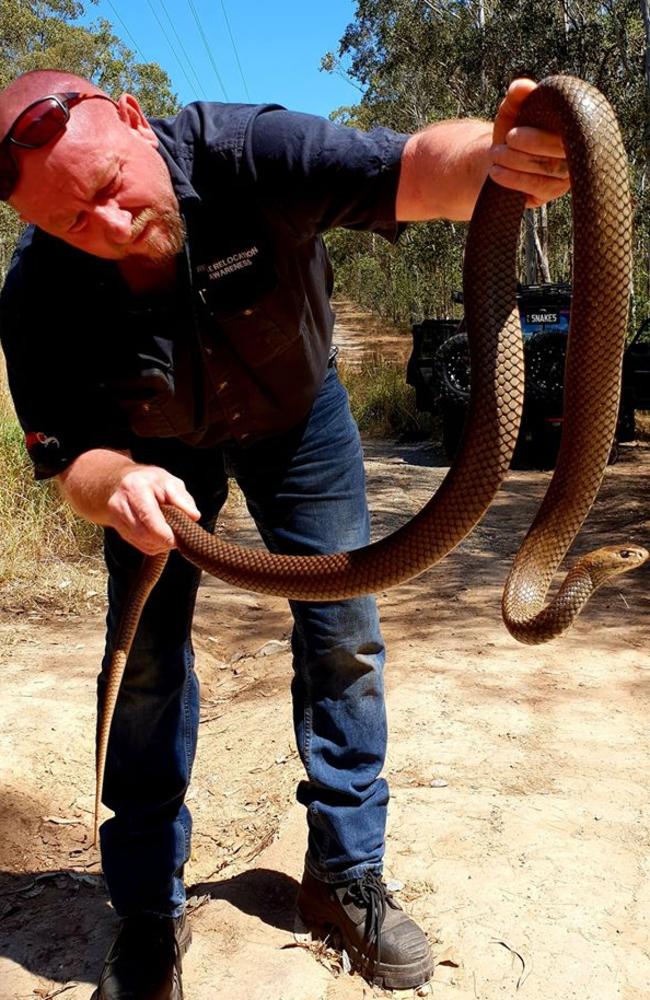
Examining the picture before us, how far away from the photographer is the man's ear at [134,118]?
2.61 m

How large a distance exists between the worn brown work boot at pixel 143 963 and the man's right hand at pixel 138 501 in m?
1.25

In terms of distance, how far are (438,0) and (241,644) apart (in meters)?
23.5

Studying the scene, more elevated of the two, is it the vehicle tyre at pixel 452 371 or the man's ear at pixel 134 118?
the man's ear at pixel 134 118

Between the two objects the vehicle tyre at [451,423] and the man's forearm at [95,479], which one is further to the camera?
the vehicle tyre at [451,423]

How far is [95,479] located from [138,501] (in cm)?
24

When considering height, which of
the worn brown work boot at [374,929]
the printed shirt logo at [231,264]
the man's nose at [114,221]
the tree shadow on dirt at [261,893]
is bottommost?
the tree shadow on dirt at [261,893]

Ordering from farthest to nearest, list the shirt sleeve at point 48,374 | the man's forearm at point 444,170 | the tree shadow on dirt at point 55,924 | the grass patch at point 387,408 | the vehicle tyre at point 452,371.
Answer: the grass patch at point 387,408 → the vehicle tyre at point 452,371 → the tree shadow on dirt at point 55,924 → the shirt sleeve at point 48,374 → the man's forearm at point 444,170

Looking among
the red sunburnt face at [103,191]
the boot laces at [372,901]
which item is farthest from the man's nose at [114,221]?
the boot laces at [372,901]

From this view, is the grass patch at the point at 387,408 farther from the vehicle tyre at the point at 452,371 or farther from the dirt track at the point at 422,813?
the dirt track at the point at 422,813

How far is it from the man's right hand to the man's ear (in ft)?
2.75

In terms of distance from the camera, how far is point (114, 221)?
8.18 feet

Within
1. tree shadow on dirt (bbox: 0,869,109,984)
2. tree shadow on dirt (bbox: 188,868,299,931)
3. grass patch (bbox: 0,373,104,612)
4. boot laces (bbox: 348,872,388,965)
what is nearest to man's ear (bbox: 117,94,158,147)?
boot laces (bbox: 348,872,388,965)

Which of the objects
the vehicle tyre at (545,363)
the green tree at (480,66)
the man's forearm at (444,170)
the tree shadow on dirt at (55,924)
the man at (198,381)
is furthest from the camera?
the green tree at (480,66)

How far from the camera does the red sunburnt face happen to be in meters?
2.43
